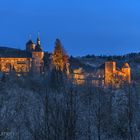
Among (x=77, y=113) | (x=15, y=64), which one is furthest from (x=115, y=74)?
(x=77, y=113)

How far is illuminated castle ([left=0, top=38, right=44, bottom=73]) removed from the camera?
96.1 m

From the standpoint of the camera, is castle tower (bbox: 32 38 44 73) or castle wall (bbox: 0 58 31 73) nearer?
castle tower (bbox: 32 38 44 73)

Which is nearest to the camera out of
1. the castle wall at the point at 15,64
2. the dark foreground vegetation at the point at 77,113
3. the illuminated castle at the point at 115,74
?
the dark foreground vegetation at the point at 77,113

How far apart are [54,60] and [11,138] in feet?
156

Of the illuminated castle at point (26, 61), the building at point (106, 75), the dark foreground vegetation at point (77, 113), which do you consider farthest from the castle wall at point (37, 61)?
the dark foreground vegetation at point (77, 113)

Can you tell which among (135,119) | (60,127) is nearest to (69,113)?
(60,127)

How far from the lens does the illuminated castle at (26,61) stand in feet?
315

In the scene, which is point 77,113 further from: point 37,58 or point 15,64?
point 15,64

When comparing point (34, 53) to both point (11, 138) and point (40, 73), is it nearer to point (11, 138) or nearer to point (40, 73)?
point (40, 73)

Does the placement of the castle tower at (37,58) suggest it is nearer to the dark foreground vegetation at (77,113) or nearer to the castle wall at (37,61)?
the castle wall at (37,61)

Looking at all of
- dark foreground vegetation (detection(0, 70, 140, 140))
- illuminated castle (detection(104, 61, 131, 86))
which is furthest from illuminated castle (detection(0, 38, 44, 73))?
dark foreground vegetation (detection(0, 70, 140, 140))

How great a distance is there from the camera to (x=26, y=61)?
101312 mm

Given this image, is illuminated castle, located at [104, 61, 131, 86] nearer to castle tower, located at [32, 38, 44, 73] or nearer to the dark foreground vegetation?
castle tower, located at [32, 38, 44, 73]

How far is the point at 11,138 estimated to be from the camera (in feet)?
126
